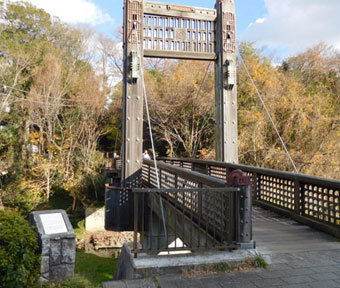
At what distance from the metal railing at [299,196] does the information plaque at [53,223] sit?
8.13 ft

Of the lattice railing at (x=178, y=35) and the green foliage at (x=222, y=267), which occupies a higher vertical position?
the lattice railing at (x=178, y=35)

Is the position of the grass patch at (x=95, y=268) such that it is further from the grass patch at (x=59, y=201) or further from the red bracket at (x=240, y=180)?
the grass patch at (x=59, y=201)

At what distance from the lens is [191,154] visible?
58.0 ft

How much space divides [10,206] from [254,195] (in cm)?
1370

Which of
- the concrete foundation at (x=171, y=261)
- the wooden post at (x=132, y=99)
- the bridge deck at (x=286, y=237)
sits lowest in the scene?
the bridge deck at (x=286, y=237)

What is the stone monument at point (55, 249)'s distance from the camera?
3307mm

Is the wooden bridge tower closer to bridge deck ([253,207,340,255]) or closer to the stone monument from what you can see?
bridge deck ([253,207,340,255])

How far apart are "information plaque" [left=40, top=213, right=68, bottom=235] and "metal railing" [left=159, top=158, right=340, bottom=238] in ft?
8.13

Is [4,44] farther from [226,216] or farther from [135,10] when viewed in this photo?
[226,216]

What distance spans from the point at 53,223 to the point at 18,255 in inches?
23.9

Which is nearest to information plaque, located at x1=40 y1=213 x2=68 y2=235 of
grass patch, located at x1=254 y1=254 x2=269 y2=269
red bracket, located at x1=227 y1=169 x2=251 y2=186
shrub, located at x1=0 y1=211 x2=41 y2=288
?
shrub, located at x1=0 y1=211 x2=41 y2=288

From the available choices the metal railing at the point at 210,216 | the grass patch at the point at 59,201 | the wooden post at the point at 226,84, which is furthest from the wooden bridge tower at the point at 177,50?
the grass patch at the point at 59,201

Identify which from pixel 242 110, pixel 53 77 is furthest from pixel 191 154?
pixel 53 77

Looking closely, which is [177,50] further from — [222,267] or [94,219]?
[94,219]
